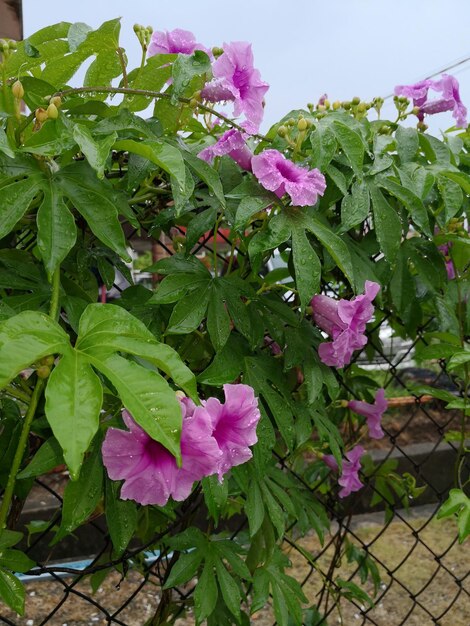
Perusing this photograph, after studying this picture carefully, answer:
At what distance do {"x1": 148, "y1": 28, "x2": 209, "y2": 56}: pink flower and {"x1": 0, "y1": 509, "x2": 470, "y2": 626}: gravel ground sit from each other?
4.48 ft

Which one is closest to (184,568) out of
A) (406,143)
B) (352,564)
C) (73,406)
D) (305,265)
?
(305,265)

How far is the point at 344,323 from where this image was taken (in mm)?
952

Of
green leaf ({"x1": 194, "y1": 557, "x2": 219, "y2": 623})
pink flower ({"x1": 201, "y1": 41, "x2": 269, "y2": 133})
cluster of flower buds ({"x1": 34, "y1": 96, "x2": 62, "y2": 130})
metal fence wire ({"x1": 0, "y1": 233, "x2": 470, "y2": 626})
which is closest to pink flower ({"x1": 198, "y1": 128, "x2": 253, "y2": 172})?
pink flower ({"x1": 201, "y1": 41, "x2": 269, "y2": 133})

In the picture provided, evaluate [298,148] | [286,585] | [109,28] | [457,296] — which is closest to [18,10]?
[109,28]

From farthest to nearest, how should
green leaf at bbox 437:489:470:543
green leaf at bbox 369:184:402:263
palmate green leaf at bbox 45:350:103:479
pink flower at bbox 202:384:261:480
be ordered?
green leaf at bbox 437:489:470:543 → green leaf at bbox 369:184:402:263 → pink flower at bbox 202:384:261:480 → palmate green leaf at bbox 45:350:103:479

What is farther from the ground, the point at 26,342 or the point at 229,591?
the point at 26,342

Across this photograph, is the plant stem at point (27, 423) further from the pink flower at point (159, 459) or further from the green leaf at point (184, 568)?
the green leaf at point (184, 568)

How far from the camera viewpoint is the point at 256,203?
84 cm

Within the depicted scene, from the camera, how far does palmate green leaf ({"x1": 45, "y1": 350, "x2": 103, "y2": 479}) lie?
0.49m

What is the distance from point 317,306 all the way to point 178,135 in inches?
12.3

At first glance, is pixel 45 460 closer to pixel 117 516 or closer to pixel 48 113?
pixel 117 516

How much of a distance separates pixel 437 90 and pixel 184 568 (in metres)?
0.91

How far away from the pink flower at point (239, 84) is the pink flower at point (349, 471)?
0.71 metres

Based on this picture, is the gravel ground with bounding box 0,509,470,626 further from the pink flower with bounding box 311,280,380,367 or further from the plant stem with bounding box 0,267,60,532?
the plant stem with bounding box 0,267,60,532
